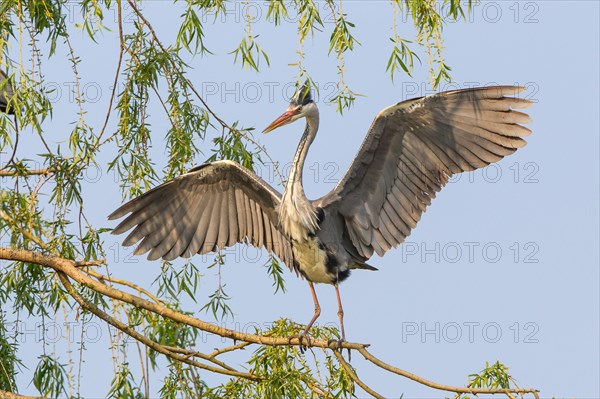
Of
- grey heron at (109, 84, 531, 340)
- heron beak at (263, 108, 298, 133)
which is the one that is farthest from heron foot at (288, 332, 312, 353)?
heron beak at (263, 108, 298, 133)

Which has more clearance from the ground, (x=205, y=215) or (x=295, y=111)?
(x=295, y=111)

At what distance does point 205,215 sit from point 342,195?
0.92 meters

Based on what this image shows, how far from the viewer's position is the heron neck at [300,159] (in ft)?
17.5

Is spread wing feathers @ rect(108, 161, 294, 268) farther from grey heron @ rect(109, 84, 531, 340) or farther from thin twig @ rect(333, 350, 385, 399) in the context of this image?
thin twig @ rect(333, 350, 385, 399)

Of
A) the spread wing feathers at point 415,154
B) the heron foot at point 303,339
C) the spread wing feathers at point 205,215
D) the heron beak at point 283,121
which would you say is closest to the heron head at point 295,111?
the heron beak at point 283,121

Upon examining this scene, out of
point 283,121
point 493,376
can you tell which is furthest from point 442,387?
point 283,121

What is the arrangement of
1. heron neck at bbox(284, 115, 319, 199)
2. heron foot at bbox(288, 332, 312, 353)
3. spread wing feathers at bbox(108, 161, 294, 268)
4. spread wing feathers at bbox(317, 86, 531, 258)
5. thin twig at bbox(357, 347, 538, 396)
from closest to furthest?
1. thin twig at bbox(357, 347, 538, 396)
2. heron foot at bbox(288, 332, 312, 353)
3. spread wing feathers at bbox(317, 86, 531, 258)
4. heron neck at bbox(284, 115, 319, 199)
5. spread wing feathers at bbox(108, 161, 294, 268)

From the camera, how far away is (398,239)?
548 cm

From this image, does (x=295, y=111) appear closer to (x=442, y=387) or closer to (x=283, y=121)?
(x=283, y=121)

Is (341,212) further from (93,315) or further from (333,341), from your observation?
(93,315)

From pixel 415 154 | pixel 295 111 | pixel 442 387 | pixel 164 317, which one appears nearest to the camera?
pixel 442 387

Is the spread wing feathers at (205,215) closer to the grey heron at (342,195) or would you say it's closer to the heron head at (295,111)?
the grey heron at (342,195)

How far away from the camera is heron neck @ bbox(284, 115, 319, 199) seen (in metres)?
5.35

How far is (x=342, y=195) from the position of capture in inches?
215
